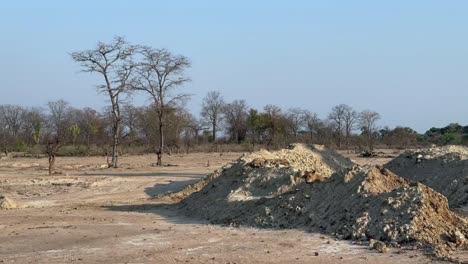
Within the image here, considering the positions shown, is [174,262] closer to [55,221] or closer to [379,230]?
[379,230]

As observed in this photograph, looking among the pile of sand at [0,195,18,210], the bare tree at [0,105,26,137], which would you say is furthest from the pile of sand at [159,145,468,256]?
the bare tree at [0,105,26,137]

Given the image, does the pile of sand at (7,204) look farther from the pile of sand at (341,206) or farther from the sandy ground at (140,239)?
the pile of sand at (341,206)

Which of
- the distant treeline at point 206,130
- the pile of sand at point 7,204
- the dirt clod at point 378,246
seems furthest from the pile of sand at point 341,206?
the distant treeline at point 206,130

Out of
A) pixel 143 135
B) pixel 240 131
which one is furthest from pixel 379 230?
pixel 240 131

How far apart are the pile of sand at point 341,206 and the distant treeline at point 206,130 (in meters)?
36.7

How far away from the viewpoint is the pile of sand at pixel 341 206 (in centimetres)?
1252

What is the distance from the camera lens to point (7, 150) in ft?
186

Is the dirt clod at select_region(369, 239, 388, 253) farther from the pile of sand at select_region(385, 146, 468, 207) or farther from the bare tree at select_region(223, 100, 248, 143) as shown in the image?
the bare tree at select_region(223, 100, 248, 143)

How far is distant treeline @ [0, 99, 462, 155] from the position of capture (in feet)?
203

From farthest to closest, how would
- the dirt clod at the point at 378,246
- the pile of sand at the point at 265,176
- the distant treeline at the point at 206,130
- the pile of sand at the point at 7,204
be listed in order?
the distant treeline at the point at 206,130 → the pile of sand at the point at 7,204 → the pile of sand at the point at 265,176 → the dirt clod at the point at 378,246

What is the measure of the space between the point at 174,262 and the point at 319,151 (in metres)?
22.6

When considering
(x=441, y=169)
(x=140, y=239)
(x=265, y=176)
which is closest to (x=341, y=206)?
(x=140, y=239)

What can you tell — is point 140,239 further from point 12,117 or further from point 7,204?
point 12,117

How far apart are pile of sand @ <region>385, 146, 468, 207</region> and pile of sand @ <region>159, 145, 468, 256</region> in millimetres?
4706
